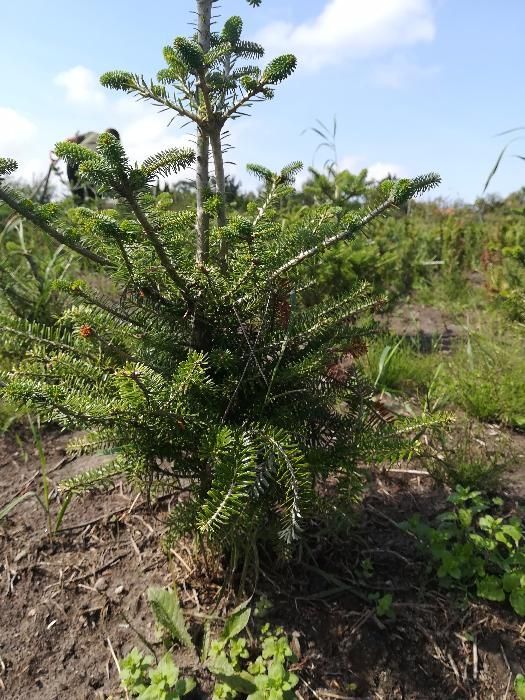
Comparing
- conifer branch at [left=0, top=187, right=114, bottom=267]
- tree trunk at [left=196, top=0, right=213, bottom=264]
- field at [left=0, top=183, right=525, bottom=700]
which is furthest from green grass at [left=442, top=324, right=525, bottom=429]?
conifer branch at [left=0, top=187, right=114, bottom=267]

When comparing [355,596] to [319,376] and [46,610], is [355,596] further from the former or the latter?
[46,610]

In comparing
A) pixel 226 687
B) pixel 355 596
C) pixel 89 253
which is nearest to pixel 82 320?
pixel 89 253

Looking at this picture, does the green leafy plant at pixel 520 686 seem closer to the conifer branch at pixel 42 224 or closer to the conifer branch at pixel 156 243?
the conifer branch at pixel 156 243

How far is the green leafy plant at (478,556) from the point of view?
1797 mm

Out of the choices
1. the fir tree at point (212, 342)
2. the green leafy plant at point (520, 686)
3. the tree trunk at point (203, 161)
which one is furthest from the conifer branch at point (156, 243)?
the green leafy plant at point (520, 686)

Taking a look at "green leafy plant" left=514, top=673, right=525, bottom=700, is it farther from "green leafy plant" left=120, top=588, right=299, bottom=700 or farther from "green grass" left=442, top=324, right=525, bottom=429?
"green grass" left=442, top=324, right=525, bottom=429

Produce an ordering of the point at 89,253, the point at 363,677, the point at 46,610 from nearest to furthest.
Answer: the point at 89,253 < the point at 363,677 < the point at 46,610

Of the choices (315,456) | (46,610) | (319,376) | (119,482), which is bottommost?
(46,610)

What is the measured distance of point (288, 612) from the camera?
1766 mm

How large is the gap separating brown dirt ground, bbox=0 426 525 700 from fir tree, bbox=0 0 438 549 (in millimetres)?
326

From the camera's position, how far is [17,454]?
2.78 metres

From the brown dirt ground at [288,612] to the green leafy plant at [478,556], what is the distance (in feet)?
0.24

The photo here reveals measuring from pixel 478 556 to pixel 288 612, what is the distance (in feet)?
2.35

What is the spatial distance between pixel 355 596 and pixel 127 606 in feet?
2.55
